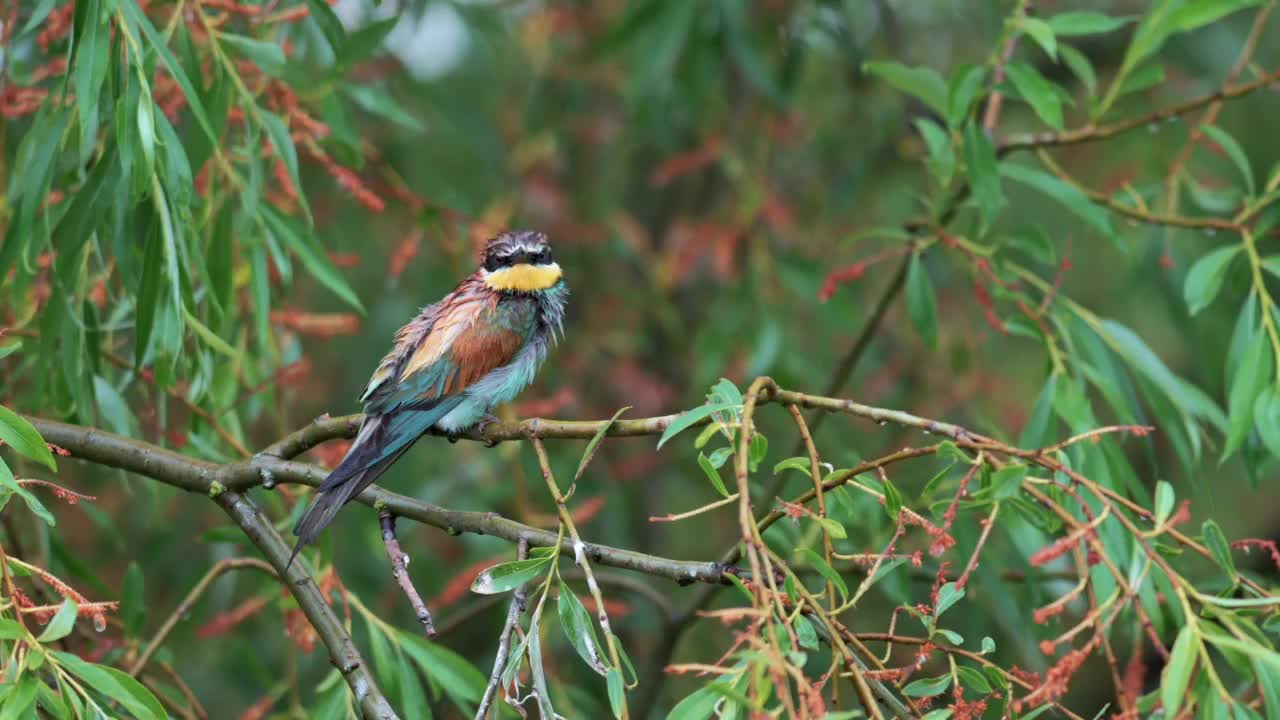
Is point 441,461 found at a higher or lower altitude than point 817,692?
lower

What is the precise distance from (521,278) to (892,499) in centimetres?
178

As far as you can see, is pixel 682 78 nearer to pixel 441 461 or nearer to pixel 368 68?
pixel 368 68

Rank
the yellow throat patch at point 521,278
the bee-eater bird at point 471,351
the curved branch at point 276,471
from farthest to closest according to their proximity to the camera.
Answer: the yellow throat patch at point 521,278 → the bee-eater bird at point 471,351 → the curved branch at point 276,471


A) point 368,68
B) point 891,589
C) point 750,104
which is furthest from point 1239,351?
point 368,68

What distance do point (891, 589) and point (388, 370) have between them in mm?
1184

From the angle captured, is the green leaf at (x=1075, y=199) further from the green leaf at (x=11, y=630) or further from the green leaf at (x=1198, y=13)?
the green leaf at (x=11, y=630)

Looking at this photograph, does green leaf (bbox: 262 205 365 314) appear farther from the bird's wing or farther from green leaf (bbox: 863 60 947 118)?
green leaf (bbox: 863 60 947 118)

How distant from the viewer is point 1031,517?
1.92 meters

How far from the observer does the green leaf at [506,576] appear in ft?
6.50

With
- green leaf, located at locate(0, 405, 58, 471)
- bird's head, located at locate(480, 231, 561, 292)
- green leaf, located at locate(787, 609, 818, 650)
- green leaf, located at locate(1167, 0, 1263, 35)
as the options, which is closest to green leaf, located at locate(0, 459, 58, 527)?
green leaf, located at locate(0, 405, 58, 471)

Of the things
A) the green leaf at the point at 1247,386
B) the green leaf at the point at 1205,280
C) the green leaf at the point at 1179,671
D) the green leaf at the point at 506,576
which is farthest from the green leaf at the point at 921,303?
the green leaf at the point at 1179,671

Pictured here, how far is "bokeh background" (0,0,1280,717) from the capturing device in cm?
425

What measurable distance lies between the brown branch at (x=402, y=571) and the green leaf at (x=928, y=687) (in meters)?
0.64

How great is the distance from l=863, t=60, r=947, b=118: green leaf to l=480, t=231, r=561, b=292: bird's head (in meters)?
0.95
